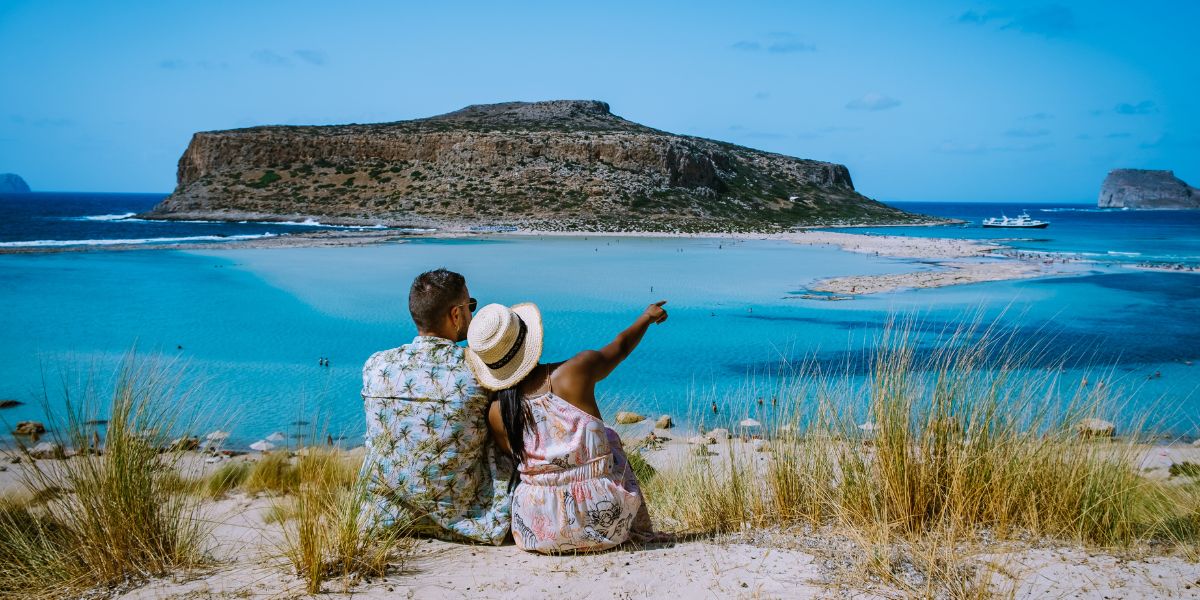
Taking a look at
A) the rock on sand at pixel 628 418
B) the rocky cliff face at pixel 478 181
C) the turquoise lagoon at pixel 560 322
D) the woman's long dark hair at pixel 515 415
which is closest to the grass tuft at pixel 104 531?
the woman's long dark hair at pixel 515 415

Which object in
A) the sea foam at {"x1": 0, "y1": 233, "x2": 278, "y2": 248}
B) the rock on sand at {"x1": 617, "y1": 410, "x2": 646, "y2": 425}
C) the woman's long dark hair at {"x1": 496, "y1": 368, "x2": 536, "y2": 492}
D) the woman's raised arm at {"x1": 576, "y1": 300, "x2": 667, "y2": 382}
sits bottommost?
the rock on sand at {"x1": 617, "y1": 410, "x2": 646, "y2": 425}

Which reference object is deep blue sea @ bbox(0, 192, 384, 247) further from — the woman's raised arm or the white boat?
the white boat

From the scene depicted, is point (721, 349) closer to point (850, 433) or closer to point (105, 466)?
point (850, 433)

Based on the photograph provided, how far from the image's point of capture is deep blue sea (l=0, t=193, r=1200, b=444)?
8.78 meters

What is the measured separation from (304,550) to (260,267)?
21234 millimetres

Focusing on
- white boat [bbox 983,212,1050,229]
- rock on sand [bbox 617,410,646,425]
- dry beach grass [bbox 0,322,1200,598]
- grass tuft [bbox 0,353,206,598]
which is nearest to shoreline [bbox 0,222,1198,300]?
rock on sand [bbox 617,410,646,425]

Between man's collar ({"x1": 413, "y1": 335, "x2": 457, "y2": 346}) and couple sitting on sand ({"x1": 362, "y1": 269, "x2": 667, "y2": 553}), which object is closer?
couple sitting on sand ({"x1": 362, "y1": 269, "x2": 667, "y2": 553})

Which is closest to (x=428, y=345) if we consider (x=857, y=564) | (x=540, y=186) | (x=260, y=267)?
(x=857, y=564)

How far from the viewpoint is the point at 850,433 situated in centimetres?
423

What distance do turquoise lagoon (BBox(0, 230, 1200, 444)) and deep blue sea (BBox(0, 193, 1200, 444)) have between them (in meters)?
0.06

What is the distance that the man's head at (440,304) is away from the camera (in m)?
3.32

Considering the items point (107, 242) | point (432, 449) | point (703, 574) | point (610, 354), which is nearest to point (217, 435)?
point (432, 449)

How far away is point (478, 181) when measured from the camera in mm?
49750

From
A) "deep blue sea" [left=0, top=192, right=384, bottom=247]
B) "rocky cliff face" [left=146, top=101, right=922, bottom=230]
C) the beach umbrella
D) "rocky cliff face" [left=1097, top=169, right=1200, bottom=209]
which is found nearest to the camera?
the beach umbrella
